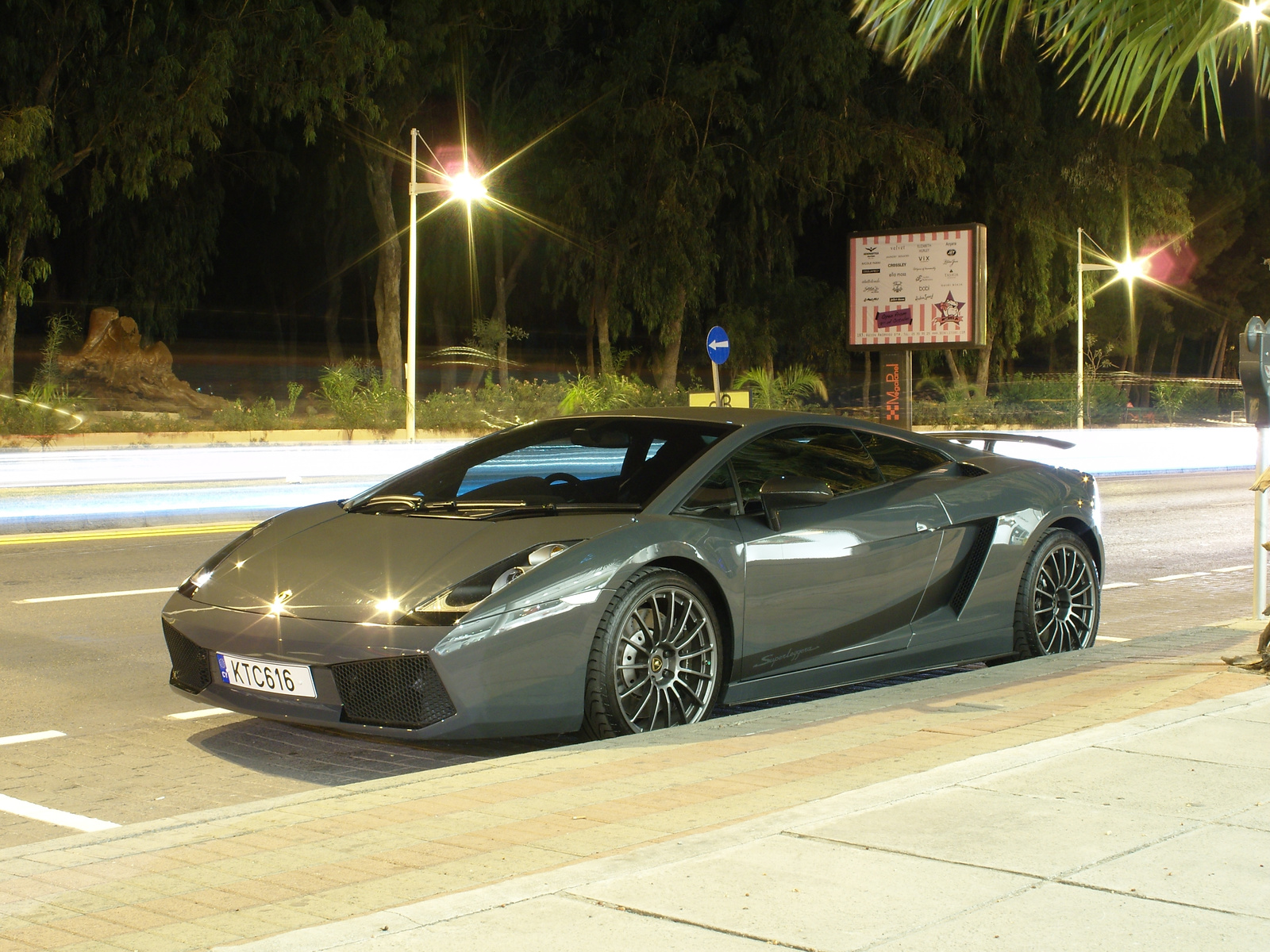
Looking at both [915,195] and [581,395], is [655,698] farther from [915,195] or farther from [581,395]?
[915,195]

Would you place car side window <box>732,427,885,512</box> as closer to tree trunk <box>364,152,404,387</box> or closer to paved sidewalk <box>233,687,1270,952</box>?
paved sidewalk <box>233,687,1270,952</box>

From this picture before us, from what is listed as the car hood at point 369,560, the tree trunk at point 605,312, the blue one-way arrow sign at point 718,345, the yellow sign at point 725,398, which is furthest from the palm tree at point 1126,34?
the tree trunk at point 605,312

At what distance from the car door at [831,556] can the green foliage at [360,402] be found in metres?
24.9

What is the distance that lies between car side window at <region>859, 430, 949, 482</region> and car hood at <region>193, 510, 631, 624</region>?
159 cm

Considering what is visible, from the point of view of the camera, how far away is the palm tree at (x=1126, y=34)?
256 inches

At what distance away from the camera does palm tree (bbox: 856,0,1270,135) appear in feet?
21.4

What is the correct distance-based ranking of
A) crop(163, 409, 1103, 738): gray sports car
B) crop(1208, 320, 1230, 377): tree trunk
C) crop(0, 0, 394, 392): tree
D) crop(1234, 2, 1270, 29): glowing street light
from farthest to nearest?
1. crop(1208, 320, 1230, 377): tree trunk
2. crop(0, 0, 394, 392): tree
3. crop(1234, 2, 1270, 29): glowing street light
4. crop(163, 409, 1103, 738): gray sports car

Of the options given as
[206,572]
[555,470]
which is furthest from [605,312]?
A: [206,572]

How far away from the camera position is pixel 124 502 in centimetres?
1686

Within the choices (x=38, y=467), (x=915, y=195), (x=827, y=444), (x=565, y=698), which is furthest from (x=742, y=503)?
(x=915, y=195)

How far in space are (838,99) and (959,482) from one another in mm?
37271

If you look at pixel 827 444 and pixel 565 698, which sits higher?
pixel 827 444

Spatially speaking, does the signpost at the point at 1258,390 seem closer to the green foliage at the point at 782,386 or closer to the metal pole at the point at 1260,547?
the metal pole at the point at 1260,547

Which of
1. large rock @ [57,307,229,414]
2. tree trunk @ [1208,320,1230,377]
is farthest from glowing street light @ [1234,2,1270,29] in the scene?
tree trunk @ [1208,320,1230,377]
